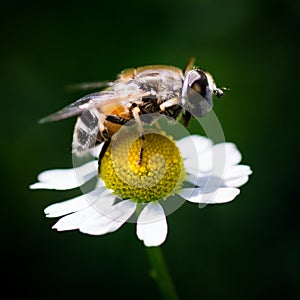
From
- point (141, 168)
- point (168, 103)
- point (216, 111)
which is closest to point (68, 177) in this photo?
point (141, 168)

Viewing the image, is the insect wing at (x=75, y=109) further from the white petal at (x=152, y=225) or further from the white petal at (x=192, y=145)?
the white petal at (x=192, y=145)

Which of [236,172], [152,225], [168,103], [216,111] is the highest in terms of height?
[216,111]

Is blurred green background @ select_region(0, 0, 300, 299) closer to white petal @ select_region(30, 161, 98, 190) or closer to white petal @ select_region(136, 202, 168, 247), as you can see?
white petal @ select_region(30, 161, 98, 190)

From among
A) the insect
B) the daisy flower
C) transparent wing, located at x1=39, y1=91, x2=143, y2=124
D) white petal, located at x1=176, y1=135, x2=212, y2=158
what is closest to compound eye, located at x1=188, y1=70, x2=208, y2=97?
the insect

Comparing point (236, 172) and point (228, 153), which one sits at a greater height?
point (228, 153)

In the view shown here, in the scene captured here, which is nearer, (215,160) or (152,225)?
(152,225)

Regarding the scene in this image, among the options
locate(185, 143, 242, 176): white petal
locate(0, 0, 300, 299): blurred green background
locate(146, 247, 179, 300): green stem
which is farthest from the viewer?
locate(0, 0, 300, 299): blurred green background

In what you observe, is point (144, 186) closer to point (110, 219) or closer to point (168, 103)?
point (110, 219)
